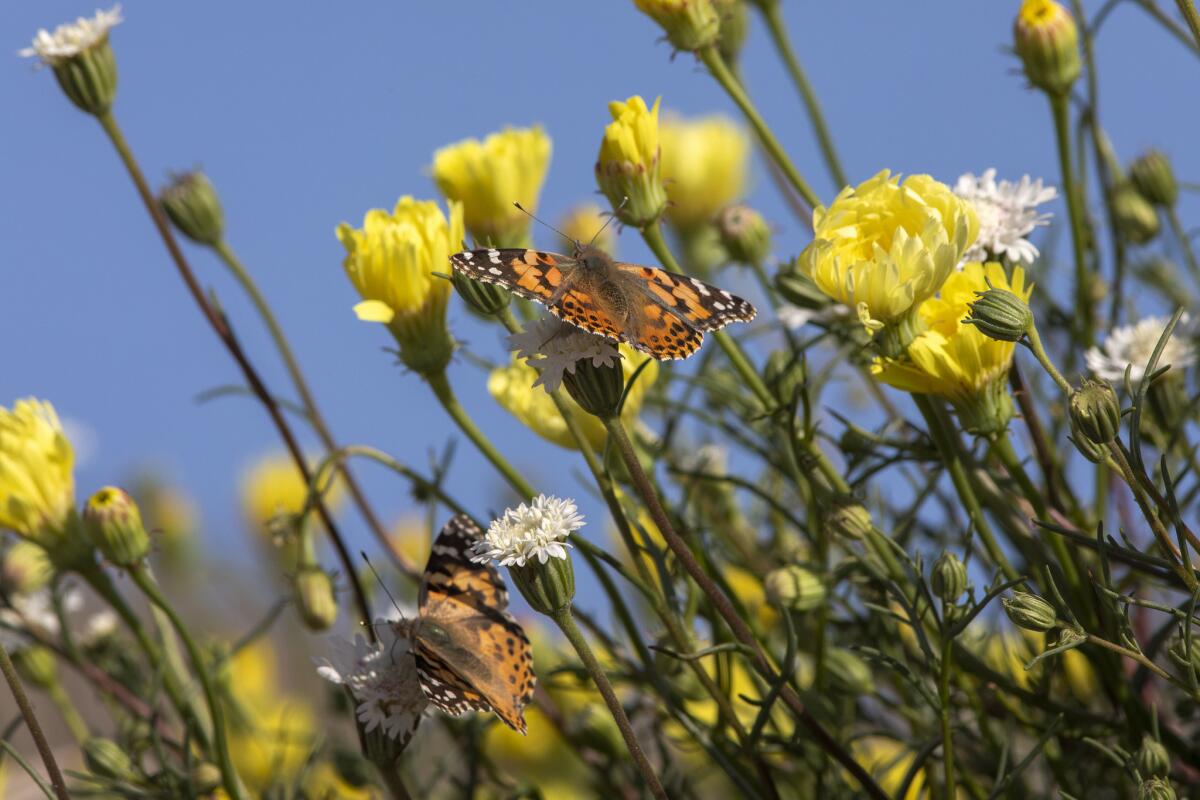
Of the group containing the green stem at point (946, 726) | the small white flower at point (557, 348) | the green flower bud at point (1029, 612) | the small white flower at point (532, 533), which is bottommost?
the green stem at point (946, 726)

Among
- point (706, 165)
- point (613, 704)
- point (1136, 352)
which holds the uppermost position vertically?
point (706, 165)

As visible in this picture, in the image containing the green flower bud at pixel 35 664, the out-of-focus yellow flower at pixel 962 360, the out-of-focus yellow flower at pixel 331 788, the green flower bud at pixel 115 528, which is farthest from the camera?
the green flower bud at pixel 35 664

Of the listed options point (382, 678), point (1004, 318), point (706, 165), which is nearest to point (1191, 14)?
point (1004, 318)

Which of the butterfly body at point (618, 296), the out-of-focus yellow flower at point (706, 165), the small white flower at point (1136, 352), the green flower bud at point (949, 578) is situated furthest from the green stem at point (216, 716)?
the out-of-focus yellow flower at point (706, 165)

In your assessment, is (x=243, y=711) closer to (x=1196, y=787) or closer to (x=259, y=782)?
(x=259, y=782)

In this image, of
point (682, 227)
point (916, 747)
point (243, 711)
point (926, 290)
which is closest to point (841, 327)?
point (926, 290)

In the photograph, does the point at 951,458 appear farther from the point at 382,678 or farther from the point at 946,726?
the point at 382,678

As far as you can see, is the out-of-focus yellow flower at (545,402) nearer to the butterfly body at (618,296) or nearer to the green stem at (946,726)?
the butterfly body at (618,296)
